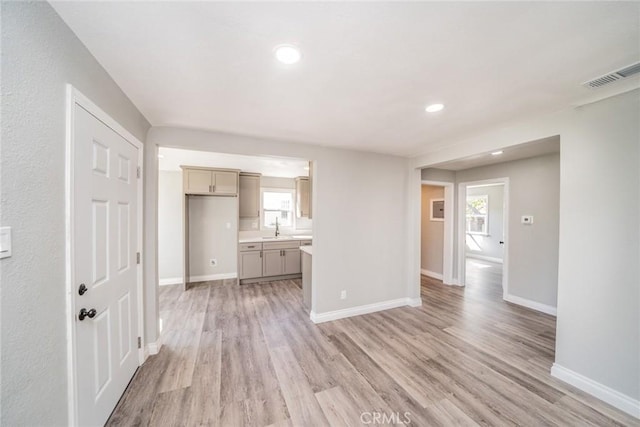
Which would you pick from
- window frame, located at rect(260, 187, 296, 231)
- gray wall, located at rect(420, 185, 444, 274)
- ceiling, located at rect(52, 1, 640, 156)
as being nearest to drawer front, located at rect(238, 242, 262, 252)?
window frame, located at rect(260, 187, 296, 231)

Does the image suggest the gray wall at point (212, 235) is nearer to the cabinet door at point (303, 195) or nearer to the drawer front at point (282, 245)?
the drawer front at point (282, 245)

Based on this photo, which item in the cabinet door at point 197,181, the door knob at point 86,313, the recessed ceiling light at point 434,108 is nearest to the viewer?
the door knob at point 86,313

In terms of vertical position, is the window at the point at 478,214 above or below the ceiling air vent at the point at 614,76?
below

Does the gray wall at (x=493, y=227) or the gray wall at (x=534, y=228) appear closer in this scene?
the gray wall at (x=534, y=228)

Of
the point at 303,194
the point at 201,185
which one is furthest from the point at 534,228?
the point at 201,185

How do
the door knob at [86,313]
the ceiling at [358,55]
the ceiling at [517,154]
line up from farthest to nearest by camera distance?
the ceiling at [517,154] → the door knob at [86,313] → the ceiling at [358,55]

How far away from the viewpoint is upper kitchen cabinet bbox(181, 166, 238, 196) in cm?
440

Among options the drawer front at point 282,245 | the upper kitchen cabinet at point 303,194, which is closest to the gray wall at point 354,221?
the drawer front at point 282,245

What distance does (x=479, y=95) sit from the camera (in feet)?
5.92

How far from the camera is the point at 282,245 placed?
502cm

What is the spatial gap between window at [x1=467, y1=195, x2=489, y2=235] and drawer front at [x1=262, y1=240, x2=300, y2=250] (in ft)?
21.1

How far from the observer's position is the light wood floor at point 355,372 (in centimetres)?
168

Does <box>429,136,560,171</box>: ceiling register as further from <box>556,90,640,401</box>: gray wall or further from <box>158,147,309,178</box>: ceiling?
<box>158,147,309,178</box>: ceiling

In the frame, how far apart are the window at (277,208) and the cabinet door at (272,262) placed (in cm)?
86
